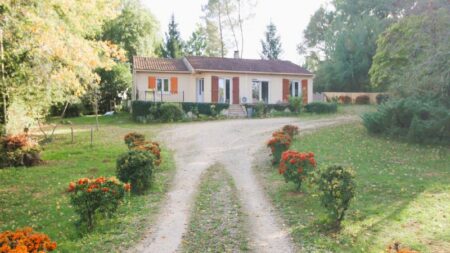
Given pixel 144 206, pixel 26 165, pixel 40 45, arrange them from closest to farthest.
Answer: pixel 144 206 → pixel 40 45 → pixel 26 165

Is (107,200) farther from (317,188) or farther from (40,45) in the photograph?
(40,45)

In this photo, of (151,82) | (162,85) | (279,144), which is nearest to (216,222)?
(279,144)

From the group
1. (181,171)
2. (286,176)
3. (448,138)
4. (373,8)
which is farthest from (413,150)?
(373,8)

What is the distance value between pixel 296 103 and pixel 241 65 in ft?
19.6

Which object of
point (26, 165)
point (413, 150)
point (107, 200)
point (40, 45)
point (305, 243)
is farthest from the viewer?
point (413, 150)

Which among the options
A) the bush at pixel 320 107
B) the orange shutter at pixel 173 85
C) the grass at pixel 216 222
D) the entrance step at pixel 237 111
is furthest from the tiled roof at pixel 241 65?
the grass at pixel 216 222

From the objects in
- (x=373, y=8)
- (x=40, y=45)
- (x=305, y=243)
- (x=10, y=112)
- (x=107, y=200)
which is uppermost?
(x=373, y=8)

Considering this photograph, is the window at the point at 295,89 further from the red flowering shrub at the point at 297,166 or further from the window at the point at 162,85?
the red flowering shrub at the point at 297,166

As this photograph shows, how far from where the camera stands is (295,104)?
94.7ft

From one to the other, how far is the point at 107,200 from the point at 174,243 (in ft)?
5.03

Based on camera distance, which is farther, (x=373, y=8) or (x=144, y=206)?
(x=373, y=8)

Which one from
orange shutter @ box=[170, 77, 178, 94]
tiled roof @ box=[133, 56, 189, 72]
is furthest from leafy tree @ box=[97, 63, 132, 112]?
orange shutter @ box=[170, 77, 178, 94]

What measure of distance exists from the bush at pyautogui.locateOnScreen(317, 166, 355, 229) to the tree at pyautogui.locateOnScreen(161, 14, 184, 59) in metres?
42.9

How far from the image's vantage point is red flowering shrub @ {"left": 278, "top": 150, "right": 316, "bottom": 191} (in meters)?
9.37
